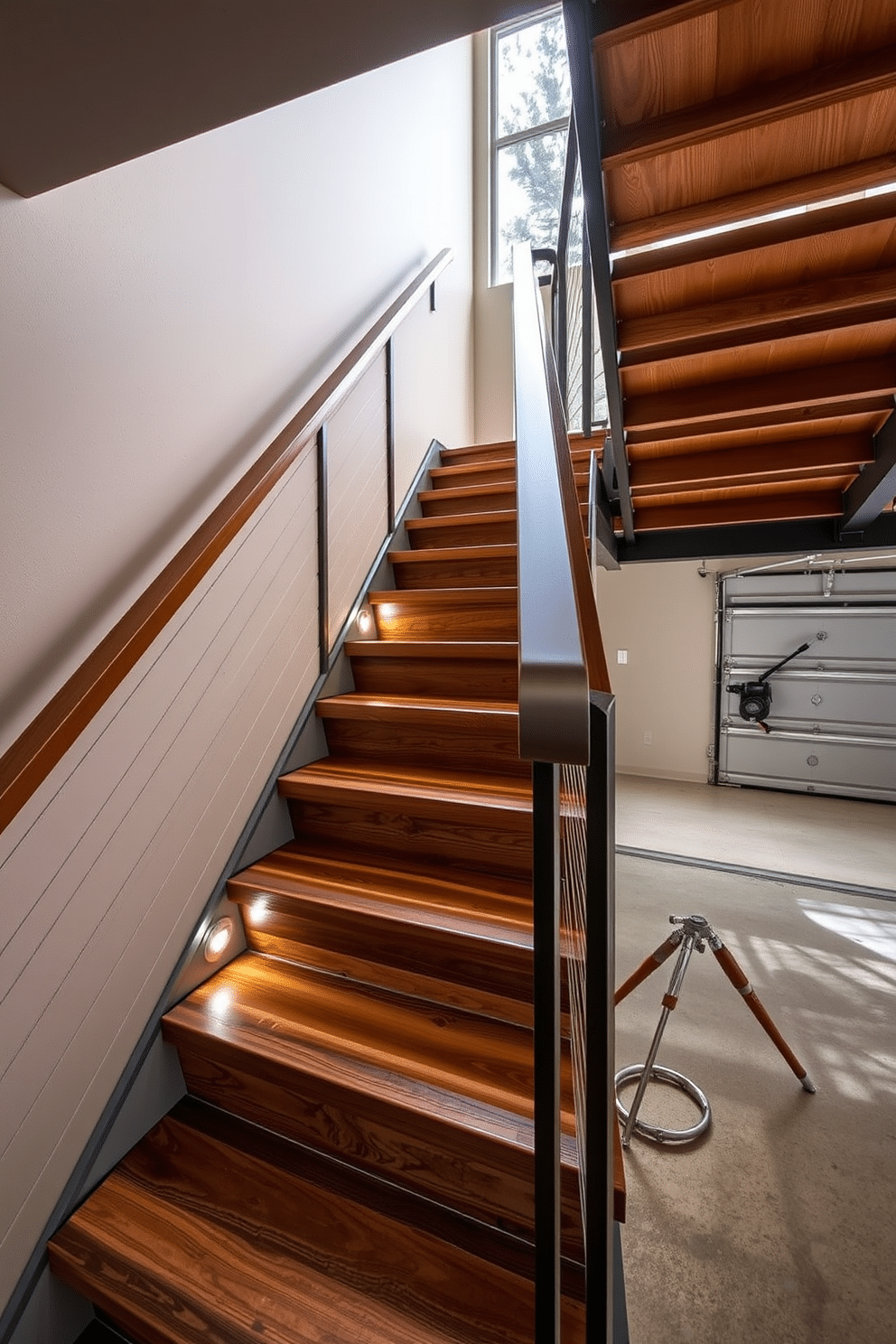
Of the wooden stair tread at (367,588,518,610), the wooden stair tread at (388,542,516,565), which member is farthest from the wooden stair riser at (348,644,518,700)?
the wooden stair tread at (388,542,516,565)

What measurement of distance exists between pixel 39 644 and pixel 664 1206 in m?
2.19

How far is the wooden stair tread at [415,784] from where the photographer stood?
1.63m

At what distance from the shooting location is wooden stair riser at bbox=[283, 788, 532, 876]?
157cm

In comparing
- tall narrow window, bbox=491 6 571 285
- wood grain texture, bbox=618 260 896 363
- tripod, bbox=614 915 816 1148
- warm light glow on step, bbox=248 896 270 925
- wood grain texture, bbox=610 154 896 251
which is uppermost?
tall narrow window, bbox=491 6 571 285

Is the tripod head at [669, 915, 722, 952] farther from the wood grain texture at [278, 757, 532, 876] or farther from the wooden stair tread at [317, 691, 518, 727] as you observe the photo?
the wooden stair tread at [317, 691, 518, 727]

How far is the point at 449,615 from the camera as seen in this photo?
2.34 meters

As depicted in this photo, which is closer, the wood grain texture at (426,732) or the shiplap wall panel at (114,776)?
the shiplap wall panel at (114,776)

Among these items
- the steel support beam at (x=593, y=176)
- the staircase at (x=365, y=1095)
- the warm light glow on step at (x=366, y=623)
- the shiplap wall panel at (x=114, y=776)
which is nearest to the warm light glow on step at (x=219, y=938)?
the staircase at (x=365, y=1095)

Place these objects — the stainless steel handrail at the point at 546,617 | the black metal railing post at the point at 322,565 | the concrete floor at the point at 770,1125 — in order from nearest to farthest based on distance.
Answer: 1. the stainless steel handrail at the point at 546,617
2. the concrete floor at the point at 770,1125
3. the black metal railing post at the point at 322,565

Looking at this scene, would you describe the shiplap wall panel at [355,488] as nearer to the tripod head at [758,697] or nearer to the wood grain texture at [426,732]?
the wood grain texture at [426,732]

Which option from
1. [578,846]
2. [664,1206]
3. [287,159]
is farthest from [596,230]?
[664,1206]

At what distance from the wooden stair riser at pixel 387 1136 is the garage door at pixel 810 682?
18.7ft

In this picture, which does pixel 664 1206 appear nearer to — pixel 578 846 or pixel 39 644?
pixel 578 846

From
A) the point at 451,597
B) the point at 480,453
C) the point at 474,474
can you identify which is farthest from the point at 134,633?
the point at 480,453
